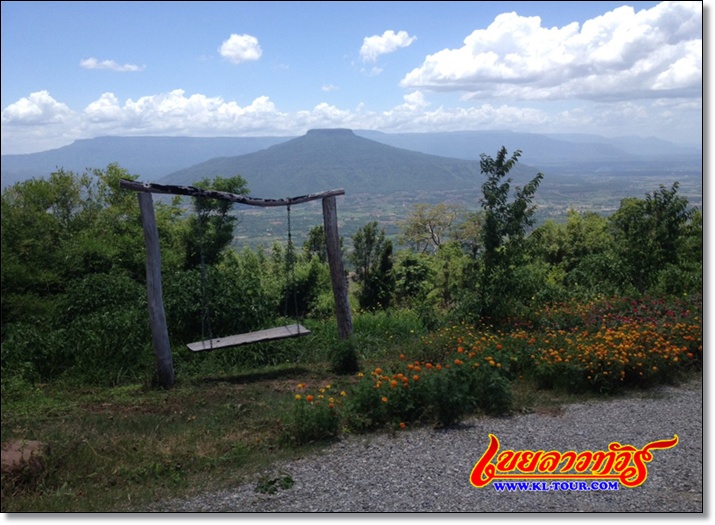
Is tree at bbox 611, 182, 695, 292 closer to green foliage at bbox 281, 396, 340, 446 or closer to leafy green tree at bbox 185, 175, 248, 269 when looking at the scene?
green foliage at bbox 281, 396, 340, 446

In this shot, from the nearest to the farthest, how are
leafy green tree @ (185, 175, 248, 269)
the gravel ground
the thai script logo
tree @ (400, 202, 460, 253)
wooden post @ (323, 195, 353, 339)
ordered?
the gravel ground, the thai script logo, wooden post @ (323, 195, 353, 339), leafy green tree @ (185, 175, 248, 269), tree @ (400, 202, 460, 253)

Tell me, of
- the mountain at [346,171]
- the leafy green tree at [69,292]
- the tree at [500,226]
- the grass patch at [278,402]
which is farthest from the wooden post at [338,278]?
the mountain at [346,171]

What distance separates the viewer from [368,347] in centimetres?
982

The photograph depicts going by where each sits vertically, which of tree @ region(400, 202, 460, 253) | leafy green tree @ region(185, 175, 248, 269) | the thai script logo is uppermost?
leafy green tree @ region(185, 175, 248, 269)

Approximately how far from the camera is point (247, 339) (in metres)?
8.25

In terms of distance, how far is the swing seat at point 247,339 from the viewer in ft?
26.0

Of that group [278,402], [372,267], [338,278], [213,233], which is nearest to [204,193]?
[338,278]

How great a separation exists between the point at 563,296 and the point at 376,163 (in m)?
130

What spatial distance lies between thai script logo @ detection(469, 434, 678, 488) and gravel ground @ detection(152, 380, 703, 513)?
87 mm

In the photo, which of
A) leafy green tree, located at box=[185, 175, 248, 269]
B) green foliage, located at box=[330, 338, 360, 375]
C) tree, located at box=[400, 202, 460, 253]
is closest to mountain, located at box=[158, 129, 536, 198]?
tree, located at box=[400, 202, 460, 253]

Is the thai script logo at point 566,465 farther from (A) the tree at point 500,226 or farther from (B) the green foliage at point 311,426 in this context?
(A) the tree at point 500,226

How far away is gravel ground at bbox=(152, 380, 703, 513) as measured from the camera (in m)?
4.64

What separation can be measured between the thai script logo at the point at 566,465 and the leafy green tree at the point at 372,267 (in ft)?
37.7

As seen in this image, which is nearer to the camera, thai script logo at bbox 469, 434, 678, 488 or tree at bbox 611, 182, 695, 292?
thai script logo at bbox 469, 434, 678, 488
